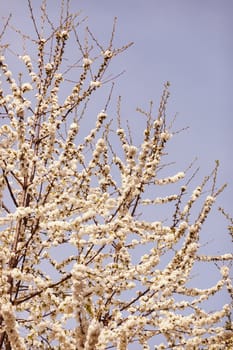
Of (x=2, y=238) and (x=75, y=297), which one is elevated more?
(x=2, y=238)

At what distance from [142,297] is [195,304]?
2.53 ft

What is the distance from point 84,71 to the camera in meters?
7.25

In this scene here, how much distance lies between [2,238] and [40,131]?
182 cm

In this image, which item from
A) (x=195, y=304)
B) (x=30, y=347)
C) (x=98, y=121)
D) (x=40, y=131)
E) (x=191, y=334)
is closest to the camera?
(x=191, y=334)

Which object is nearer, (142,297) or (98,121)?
(142,297)

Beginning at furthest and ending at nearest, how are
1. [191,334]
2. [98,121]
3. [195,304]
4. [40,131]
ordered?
[40,131], [98,121], [195,304], [191,334]

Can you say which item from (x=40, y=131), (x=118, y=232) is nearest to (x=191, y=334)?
(x=118, y=232)

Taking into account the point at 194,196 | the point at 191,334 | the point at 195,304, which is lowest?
the point at 191,334

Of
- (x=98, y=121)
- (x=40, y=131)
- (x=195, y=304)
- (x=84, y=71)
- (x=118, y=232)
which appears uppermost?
(x=84, y=71)

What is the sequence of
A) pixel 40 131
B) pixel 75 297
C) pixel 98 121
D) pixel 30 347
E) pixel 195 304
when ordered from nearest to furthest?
1. pixel 75 297
2. pixel 195 304
3. pixel 30 347
4. pixel 98 121
5. pixel 40 131

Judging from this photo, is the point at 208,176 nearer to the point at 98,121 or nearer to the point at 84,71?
the point at 98,121

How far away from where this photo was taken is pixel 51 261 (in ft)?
21.6

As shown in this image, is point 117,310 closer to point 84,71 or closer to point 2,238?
point 2,238

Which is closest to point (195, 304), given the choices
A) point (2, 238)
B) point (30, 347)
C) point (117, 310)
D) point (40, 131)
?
point (117, 310)
